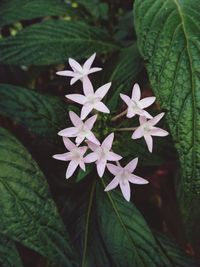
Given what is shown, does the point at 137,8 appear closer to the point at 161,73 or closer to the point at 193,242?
the point at 161,73

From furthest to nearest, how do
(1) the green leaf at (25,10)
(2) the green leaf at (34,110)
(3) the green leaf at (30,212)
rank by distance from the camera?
(1) the green leaf at (25,10) → (2) the green leaf at (34,110) → (3) the green leaf at (30,212)

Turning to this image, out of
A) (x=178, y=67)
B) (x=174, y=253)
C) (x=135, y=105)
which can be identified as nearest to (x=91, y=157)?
(x=135, y=105)

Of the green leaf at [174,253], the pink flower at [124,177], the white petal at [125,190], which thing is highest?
the pink flower at [124,177]

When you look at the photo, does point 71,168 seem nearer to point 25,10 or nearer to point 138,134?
point 138,134

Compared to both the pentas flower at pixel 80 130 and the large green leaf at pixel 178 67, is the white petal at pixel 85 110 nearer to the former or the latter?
the pentas flower at pixel 80 130

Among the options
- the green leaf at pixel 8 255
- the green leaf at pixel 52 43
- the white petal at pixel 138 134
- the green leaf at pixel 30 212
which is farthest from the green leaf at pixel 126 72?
the green leaf at pixel 8 255

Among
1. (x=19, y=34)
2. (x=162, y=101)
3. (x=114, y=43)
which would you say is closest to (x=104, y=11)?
(x=114, y=43)
